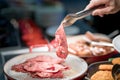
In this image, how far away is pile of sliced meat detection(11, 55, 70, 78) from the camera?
3.50 feet

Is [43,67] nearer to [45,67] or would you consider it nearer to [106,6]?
[45,67]

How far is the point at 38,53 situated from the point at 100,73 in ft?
1.03

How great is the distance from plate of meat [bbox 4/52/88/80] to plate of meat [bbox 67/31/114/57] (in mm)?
65

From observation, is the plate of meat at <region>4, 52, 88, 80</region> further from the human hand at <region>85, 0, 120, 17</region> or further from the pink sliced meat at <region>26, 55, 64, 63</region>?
the human hand at <region>85, 0, 120, 17</region>

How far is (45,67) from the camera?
1106 millimetres

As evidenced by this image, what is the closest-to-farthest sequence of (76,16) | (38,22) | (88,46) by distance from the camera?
(76,16), (88,46), (38,22)

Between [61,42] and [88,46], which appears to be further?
[88,46]

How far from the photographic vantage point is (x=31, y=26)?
2.46 metres

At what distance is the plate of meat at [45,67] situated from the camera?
1.06 metres

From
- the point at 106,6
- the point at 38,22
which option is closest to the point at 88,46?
the point at 106,6

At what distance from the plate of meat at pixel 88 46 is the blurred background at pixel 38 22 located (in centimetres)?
19

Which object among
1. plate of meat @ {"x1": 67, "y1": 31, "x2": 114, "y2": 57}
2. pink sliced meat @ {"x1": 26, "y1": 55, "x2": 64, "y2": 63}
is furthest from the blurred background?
pink sliced meat @ {"x1": 26, "y1": 55, "x2": 64, "y2": 63}

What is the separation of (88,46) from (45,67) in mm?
329

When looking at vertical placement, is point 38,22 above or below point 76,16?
below
